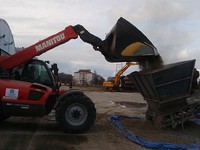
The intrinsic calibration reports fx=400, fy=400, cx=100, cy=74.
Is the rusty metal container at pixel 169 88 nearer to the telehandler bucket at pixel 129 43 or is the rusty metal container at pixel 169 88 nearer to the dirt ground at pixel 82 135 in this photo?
A: the dirt ground at pixel 82 135

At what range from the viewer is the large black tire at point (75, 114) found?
11773mm

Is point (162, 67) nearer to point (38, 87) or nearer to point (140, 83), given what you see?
point (140, 83)

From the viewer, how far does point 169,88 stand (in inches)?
494

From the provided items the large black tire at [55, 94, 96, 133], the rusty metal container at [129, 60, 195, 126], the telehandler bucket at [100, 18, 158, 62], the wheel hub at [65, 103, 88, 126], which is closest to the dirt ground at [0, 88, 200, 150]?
the large black tire at [55, 94, 96, 133]

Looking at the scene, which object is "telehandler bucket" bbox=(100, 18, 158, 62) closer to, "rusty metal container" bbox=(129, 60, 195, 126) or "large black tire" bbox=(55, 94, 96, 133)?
"rusty metal container" bbox=(129, 60, 195, 126)

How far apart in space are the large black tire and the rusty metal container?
208 centimetres

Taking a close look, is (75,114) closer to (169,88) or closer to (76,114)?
(76,114)

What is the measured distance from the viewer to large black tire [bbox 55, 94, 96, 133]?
38.6 ft

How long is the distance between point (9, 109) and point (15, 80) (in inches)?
39.8

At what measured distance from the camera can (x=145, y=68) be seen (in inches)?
506

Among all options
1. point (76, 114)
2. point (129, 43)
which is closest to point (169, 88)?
point (129, 43)

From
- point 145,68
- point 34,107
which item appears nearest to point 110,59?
point 145,68

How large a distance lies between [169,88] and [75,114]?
3.07 metres

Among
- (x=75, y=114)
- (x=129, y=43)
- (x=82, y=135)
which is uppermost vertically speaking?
(x=129, y=43)
